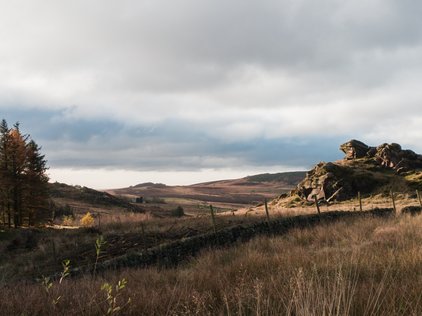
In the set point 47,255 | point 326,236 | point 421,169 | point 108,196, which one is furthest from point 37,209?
point 108,196

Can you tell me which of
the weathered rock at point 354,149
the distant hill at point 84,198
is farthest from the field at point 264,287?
the distant hill at point 84,198

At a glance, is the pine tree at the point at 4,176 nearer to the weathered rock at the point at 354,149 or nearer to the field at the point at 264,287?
the field at the point at 264,287

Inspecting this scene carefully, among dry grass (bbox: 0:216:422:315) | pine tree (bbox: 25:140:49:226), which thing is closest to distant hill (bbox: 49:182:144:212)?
pine tree (bbox: 25:140:49:226)

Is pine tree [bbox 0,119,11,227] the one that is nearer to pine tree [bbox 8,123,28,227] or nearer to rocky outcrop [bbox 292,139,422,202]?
pine tree [bbox 8,123,28,227]

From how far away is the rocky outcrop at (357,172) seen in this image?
1715 inches

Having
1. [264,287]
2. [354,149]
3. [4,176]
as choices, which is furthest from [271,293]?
[354,149]

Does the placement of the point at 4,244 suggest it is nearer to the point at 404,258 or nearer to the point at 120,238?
the point at 120,238

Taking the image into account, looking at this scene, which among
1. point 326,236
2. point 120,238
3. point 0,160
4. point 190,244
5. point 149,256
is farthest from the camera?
point 0,160

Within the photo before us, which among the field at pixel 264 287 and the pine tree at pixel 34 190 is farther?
the pine tree at pixel 34 190

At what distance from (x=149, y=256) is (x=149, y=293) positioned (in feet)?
29.4

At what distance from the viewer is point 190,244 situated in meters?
15.2

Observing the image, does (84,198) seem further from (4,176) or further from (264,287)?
(264,287)

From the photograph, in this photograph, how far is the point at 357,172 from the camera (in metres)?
46.3

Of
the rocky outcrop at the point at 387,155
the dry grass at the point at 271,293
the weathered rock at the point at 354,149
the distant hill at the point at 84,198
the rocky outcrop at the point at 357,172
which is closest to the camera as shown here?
the dry grass at the point at 271,293
